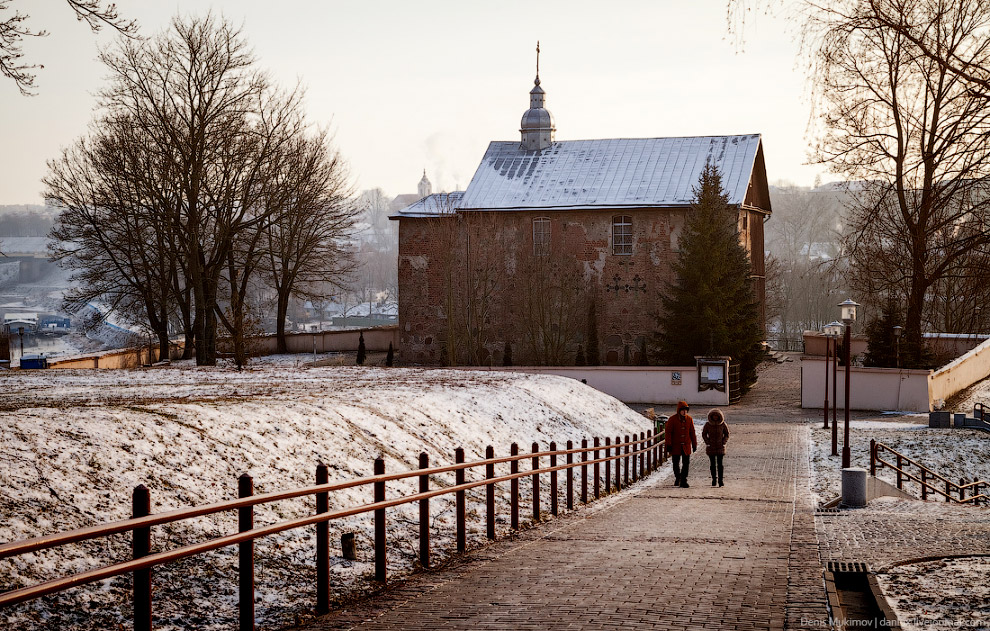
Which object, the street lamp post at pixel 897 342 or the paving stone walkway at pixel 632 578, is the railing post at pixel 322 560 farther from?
the street lamp post at pixel 897 342

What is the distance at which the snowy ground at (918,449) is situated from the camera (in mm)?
24219

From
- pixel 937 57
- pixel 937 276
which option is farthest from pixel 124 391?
pixel 937 57

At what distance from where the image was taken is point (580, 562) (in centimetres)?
954

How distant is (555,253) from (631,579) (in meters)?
42.0

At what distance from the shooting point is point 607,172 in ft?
171

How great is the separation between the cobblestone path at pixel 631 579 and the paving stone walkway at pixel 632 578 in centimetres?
1

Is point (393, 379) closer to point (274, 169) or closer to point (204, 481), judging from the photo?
point (204, 481)

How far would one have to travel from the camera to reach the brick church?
161ft

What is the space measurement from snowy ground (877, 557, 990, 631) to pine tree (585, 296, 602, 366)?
39.5 meters

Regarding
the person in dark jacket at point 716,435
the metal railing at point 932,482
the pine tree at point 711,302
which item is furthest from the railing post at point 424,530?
the pine tree at point 711,302

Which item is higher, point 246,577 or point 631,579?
point 246,577

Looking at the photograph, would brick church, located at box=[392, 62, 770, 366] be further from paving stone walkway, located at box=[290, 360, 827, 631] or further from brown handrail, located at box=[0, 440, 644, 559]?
brown handrail, located at box=[0, 440, 644, 559]

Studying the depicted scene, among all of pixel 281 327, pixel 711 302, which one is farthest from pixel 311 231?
pixel 711 302

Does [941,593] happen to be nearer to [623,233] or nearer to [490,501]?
[490,501]
